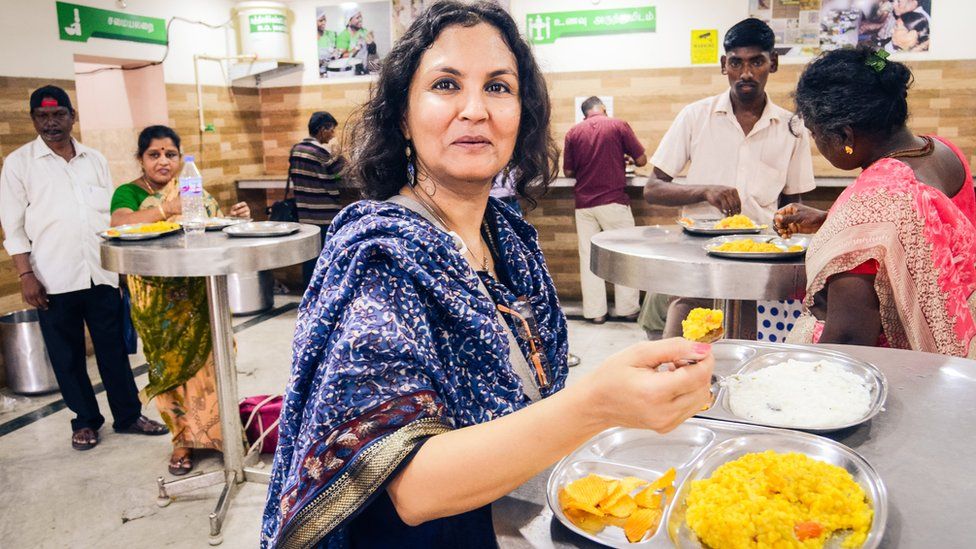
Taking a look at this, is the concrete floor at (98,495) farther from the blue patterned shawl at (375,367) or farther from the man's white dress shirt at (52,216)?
the blue patterned shawl at (375,367)

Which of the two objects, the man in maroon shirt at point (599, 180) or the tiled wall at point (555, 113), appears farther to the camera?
the tiled wall at point (555, 113)

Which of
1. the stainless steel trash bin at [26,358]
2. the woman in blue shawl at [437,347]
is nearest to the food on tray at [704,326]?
the woman in blue shawl at [437,347]

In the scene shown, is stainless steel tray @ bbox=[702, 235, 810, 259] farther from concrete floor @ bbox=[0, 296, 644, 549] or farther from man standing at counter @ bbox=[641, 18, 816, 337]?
concrete floor @ bbox=[0, 296, 644, 549]

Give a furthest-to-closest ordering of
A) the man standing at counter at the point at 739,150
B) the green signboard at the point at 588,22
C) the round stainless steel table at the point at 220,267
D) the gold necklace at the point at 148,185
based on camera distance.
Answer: the green signboard at the point at 588,22 < the gold necklace at the point at 148,185 < the man standing at counter at the point at 739,150 < the round stainless steel table at the point at 220,267

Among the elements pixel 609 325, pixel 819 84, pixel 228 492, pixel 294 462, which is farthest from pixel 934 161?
pixel 609 325

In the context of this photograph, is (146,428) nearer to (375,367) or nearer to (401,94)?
(401,94)

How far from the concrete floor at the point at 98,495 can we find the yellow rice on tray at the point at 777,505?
2.41 metres

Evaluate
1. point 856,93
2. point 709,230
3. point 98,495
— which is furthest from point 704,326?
point 98,495

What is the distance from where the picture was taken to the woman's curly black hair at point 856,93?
2.05 meters

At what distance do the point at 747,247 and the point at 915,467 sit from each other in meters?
1.52

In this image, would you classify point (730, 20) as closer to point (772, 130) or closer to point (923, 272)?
point (772, 130)

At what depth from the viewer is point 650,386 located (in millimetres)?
887

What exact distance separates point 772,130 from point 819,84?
58.1 inches

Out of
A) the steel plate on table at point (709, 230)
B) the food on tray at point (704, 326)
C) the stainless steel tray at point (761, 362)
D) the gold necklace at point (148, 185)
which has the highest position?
the gold necklace at point (148, 185)
